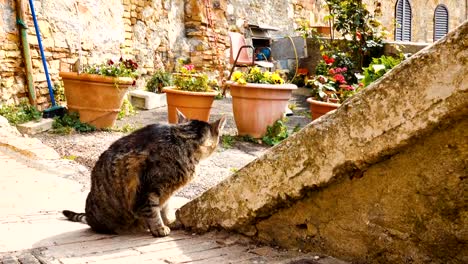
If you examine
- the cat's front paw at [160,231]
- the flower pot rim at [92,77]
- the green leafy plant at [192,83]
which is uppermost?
the flower pot rim at [92,77]

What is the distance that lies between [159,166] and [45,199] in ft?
4.62

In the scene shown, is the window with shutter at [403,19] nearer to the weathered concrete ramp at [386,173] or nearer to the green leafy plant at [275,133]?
the green leafy plant at [275,133]

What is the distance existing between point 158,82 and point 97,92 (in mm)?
2543

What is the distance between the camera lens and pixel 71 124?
6273 mm

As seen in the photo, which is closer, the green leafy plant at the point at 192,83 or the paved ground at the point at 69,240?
the paved ground at the point at 69,240

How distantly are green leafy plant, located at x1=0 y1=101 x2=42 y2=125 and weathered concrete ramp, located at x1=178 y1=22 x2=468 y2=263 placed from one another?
14.8 ft

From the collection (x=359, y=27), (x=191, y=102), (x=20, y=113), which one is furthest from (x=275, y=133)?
(x=359, y=27)

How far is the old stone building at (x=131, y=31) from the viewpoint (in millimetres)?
6281

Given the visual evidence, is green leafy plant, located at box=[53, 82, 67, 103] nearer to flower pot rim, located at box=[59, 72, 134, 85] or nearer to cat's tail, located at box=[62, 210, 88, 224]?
flower pot rim, located at box=[59, 72, 134, 85]

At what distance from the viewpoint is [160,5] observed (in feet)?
29.8

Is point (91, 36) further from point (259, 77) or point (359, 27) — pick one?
point (359, 27)

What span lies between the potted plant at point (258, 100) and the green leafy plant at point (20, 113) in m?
2.35

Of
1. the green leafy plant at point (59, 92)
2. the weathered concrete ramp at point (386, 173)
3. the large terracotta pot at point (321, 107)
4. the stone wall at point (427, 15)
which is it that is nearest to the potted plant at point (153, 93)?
the green leafy plant at point (59, 92)

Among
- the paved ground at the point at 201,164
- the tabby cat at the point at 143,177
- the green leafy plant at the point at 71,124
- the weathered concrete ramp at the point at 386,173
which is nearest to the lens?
the weathered concrete ramp at the point at 386,173
